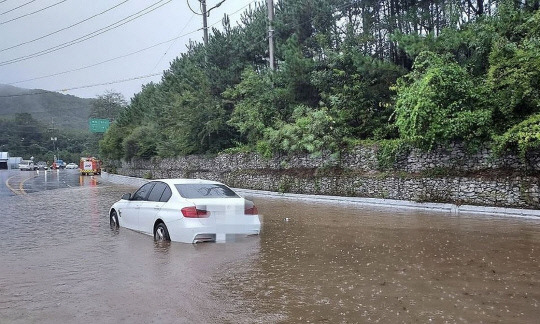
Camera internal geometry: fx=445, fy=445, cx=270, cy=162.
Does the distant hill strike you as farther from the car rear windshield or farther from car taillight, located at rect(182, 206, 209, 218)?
car taillight, located at rect(182, 206, 209, 218)

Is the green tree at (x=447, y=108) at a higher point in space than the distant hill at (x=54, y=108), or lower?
lower

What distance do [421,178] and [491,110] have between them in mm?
3592

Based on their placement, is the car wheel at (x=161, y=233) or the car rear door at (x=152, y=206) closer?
the car wheel at (x=161, y=233)

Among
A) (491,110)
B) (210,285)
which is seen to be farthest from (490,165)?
(210,285)

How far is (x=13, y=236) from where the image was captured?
36.3ft

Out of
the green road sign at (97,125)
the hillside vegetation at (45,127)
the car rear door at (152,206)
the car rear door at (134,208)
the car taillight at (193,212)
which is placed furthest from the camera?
the hillside vegetation at (45,127)

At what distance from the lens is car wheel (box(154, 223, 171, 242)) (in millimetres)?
9288

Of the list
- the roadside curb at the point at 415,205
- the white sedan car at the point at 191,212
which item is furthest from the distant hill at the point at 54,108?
the white sedan car at the point at 191,212

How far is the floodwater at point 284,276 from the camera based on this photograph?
5.26m

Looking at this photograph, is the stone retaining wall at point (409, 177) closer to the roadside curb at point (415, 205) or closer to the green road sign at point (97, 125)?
the roadside curb at point (415, 205)

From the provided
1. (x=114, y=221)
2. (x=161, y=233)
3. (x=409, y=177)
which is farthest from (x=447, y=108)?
(x=114, y=221)

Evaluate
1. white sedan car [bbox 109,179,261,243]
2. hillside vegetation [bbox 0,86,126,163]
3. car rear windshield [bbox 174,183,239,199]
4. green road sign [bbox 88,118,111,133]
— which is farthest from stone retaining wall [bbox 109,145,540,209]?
hillside vegetation [bbox 0,86,126,163]

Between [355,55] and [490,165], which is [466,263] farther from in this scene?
[355,55]

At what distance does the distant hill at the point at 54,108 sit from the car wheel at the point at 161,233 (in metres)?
146
